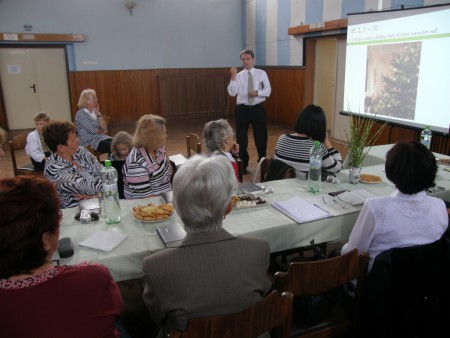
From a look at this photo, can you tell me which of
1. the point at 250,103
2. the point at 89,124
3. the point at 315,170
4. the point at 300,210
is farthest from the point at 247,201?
the point at 250,103

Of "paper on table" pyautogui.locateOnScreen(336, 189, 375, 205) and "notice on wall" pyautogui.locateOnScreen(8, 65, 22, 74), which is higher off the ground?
"notice on wall" pyautogui.locateOnScreen(8, 65, 22, 74)

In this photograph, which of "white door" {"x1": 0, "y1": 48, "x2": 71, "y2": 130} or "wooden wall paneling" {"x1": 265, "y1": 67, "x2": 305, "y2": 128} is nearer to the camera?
"wooden wall paneling" {"x1": 265, "y1": 67, "x2": 305, "y2": 128}

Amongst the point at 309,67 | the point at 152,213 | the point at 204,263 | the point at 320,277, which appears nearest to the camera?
the point at 204,263

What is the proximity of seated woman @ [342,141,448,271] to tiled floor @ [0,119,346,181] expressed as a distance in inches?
129

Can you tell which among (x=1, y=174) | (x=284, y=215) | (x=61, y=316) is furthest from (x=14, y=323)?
(x=1, y=174)

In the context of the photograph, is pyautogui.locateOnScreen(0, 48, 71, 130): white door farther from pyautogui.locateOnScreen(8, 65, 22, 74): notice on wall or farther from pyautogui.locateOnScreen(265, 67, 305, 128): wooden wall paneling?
pyautogui.locateOnScreen(265, 67, 305, 128): wooden wall paneling

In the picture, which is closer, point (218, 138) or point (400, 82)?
point (218, 138)

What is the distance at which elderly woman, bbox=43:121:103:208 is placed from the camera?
2.53 meters

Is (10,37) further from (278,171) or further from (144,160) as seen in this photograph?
(278,171)

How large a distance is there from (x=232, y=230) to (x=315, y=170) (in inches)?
33.1

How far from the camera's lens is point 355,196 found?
2270mm

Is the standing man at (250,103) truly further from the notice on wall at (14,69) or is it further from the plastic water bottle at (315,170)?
the notice on wall at (14,69)

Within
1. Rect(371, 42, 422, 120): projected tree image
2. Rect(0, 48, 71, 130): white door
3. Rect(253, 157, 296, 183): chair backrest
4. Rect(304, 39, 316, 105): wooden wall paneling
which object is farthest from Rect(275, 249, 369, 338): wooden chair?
Rect(0, 48, 71, 130): white door

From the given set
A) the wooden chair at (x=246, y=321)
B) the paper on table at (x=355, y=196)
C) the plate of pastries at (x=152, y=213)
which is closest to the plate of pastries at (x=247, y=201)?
the plate of pastries at (x=152, y=213)
